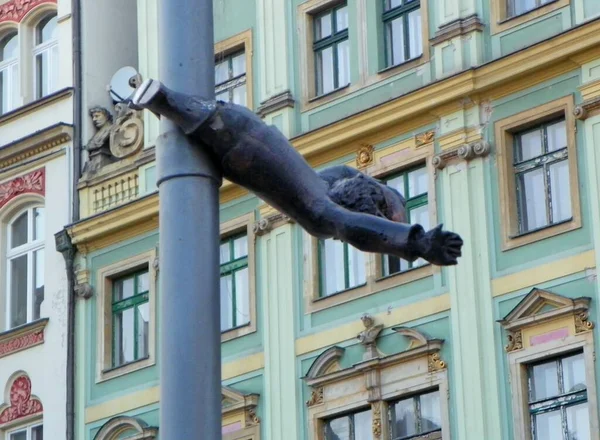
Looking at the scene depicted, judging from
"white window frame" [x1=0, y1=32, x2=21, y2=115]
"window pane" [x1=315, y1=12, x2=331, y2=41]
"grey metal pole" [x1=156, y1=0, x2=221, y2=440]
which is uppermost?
"white window frame" [x1=0, y1=32, x2=21, y2=115]

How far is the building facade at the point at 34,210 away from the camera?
1136 inches

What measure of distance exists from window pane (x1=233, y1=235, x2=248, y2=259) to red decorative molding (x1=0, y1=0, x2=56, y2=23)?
5767 millimetres

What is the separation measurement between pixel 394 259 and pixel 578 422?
367 cm

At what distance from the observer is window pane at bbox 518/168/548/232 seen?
23.0 meters

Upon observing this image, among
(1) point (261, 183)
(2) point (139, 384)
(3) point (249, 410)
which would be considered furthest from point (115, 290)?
(1) point (261, 183)

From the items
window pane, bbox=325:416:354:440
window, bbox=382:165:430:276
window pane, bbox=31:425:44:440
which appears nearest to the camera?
window, bbox=382:165:430:276

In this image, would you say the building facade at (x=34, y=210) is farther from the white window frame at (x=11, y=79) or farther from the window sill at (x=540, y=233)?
the window sill at (x=540, y=233)

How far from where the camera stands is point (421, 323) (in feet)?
78.4

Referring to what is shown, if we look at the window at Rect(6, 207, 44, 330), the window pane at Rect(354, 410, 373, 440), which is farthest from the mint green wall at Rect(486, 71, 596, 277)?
the window at Rect(6, 207, 44, 330)

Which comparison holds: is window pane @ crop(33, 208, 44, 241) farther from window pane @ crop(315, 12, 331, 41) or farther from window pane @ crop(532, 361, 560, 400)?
window pane @ crop(532, 361, 560, 400)

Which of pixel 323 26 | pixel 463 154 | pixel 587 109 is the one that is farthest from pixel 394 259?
pixel 323 26

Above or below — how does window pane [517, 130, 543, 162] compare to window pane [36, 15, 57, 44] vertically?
below

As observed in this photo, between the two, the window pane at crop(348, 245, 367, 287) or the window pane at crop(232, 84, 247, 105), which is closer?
the window pane at crop(348, 245, 367, 287)

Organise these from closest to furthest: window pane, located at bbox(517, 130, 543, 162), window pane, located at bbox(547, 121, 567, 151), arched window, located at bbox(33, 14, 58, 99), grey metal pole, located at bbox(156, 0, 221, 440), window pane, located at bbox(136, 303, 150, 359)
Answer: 1. grey metal pole, located at bbox(156, 0, 221, 440)
2. window pane, located at bbox(547, 121, 567, 151)
3. window pane, located at bbox(517, 130, 543, 162)
4. window pane, located at bbox(136, 303, 150, 359)
5. arched window, located at bbox(33, 14, 58, 99)
